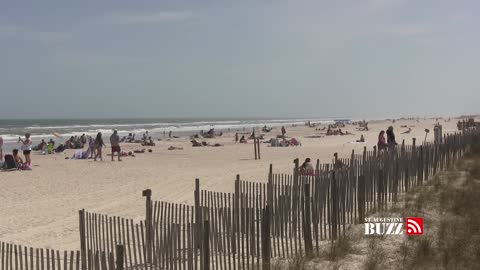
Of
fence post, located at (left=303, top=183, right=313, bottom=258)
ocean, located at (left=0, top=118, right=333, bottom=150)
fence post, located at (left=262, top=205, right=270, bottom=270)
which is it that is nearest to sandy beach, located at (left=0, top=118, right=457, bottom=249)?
fence post, located at (left=262, top=205, right=270, bottom=270)

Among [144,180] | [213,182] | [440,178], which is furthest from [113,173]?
[440,178]

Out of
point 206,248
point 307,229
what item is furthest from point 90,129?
point 206,248

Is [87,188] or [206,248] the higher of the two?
[206,248]

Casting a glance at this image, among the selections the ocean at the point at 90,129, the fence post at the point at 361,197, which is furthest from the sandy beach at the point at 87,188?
the ocean at the point at 90,129

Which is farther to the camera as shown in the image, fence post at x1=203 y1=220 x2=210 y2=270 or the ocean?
the ocean

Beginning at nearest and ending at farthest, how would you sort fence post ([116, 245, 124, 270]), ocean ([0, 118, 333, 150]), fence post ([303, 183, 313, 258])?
1. fence post ([116, 245, 124, 270])
2. fence post ([303, 183, 313, 258])
3. ocean ([0, 118, 333, 150])

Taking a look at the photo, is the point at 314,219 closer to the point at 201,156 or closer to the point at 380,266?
the point at 380,266

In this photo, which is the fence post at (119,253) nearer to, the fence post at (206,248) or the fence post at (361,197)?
the fence post at (206,248)

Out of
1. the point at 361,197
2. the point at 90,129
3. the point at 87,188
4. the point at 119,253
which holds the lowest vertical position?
the point at 87,188

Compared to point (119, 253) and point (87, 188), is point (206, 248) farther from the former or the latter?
point (87, 188)

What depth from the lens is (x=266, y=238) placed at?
6.29 meters

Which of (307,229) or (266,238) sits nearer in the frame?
(266,238)

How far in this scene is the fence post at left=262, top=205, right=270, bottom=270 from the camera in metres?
6.14

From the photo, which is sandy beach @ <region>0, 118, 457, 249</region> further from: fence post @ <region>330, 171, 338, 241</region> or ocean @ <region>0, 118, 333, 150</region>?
ocean @ <region>0, 118, 333, 150</region>
